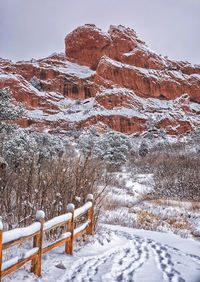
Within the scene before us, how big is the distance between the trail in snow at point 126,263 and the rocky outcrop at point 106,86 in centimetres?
6249

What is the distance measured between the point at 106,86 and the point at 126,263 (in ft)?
257

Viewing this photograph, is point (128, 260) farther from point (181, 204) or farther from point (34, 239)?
point (181, 204)

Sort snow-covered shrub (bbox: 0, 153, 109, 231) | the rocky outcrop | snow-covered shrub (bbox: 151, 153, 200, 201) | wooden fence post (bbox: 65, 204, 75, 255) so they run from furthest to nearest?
the rocky outcrop < snow-covered shrub (bbox: 151, 153, 200, 201) < snow-covered shrub (bbox: 0, 153, 109, 231) < wooden fence post (bbox: 65, 204, 75, 255)

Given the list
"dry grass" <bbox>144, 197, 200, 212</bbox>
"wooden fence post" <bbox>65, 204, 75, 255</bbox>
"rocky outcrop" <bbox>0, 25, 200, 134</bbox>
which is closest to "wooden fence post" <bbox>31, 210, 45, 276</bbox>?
"wooden fence post" <bbox>65, 204, 75, 255</bbox>

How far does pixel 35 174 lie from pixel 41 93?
80.5 meters

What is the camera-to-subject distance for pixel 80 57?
325 feet

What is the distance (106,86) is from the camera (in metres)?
78.7

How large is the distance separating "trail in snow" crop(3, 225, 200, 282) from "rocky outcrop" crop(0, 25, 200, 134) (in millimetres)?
62486

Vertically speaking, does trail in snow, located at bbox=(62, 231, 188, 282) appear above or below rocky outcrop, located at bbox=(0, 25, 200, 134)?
below

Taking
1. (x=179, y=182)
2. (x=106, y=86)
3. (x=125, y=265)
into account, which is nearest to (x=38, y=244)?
(x=125, y=265)

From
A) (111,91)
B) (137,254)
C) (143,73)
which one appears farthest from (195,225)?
(143,73)

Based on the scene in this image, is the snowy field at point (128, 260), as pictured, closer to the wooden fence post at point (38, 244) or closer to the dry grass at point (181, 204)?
the wooden fence post at point (38, 244)

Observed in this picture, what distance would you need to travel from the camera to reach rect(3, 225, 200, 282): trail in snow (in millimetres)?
3170

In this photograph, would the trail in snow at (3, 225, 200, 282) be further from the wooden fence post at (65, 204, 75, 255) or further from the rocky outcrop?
the rocky outcrop
